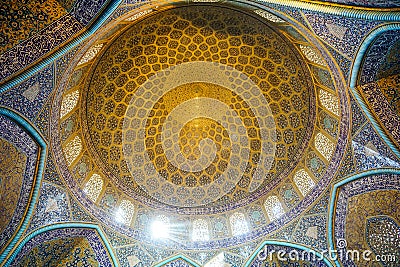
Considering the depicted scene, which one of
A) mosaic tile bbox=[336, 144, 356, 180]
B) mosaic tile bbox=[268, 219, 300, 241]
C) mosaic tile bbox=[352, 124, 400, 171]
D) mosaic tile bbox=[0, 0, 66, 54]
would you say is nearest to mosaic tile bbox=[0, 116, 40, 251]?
mosaic tile bbox=[0, 0, 66, 54]

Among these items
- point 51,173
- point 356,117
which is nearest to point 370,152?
point 356,117

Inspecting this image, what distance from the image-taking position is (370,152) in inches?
359

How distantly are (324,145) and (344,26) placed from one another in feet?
12.6

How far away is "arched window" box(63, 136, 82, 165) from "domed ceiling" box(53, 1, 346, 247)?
48 mm

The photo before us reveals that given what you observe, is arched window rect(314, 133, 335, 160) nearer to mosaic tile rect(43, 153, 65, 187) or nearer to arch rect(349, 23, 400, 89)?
arch rect(349, 23, 400, 89)

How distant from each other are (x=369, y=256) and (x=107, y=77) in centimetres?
842

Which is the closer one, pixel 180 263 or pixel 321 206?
pixel 321 206

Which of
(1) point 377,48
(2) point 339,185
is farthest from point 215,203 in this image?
(1) point 377,48

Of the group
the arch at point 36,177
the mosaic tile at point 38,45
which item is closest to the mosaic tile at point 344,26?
the mosaic tile at point 38,45

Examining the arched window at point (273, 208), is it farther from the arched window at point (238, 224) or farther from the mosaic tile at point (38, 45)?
the mosaic tile at point (38, 45)

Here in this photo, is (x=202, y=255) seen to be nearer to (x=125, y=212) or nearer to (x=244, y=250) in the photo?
(x=244, y=250)

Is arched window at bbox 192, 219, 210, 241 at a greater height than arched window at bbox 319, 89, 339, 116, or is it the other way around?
arched window at bbox 319, 89, 339, 116

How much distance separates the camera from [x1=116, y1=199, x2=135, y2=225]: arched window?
11.3 m

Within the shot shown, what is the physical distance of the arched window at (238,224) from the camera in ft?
38.1
